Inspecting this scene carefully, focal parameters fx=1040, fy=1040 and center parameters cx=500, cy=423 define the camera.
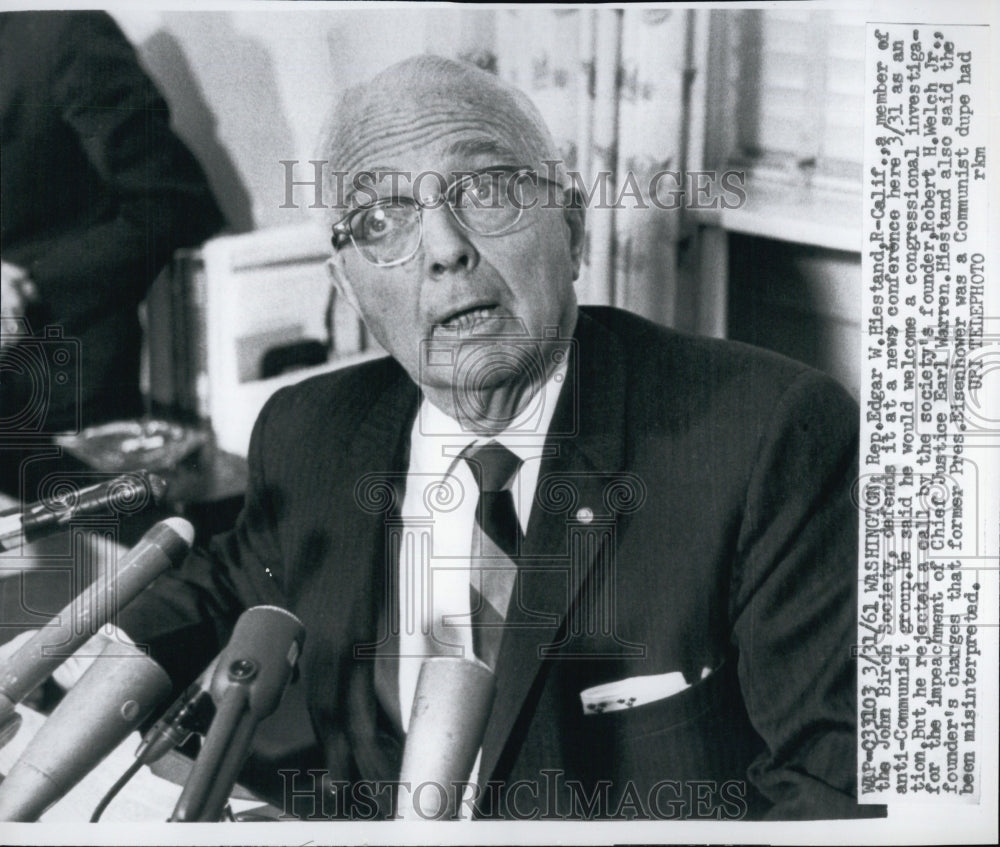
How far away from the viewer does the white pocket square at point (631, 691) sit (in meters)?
1.09

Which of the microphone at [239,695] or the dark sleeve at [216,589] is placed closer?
the microphone at [239,695]

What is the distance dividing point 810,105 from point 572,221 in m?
0.29

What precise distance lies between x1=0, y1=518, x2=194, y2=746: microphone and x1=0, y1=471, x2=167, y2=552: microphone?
4cm

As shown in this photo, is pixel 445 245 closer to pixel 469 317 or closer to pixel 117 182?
pixel 469 317

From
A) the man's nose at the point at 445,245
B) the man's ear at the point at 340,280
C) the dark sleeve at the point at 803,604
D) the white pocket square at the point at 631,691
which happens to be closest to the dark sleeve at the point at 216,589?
the man's ear at the point at 340,280

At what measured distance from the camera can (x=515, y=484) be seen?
3.67 feet

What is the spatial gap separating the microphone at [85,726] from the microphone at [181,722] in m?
0.02

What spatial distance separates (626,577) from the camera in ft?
3.61

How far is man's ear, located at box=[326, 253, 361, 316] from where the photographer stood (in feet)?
3.66

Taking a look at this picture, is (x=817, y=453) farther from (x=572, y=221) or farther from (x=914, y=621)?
(x=572, y=221)

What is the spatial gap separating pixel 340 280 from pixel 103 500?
0.36 metres
